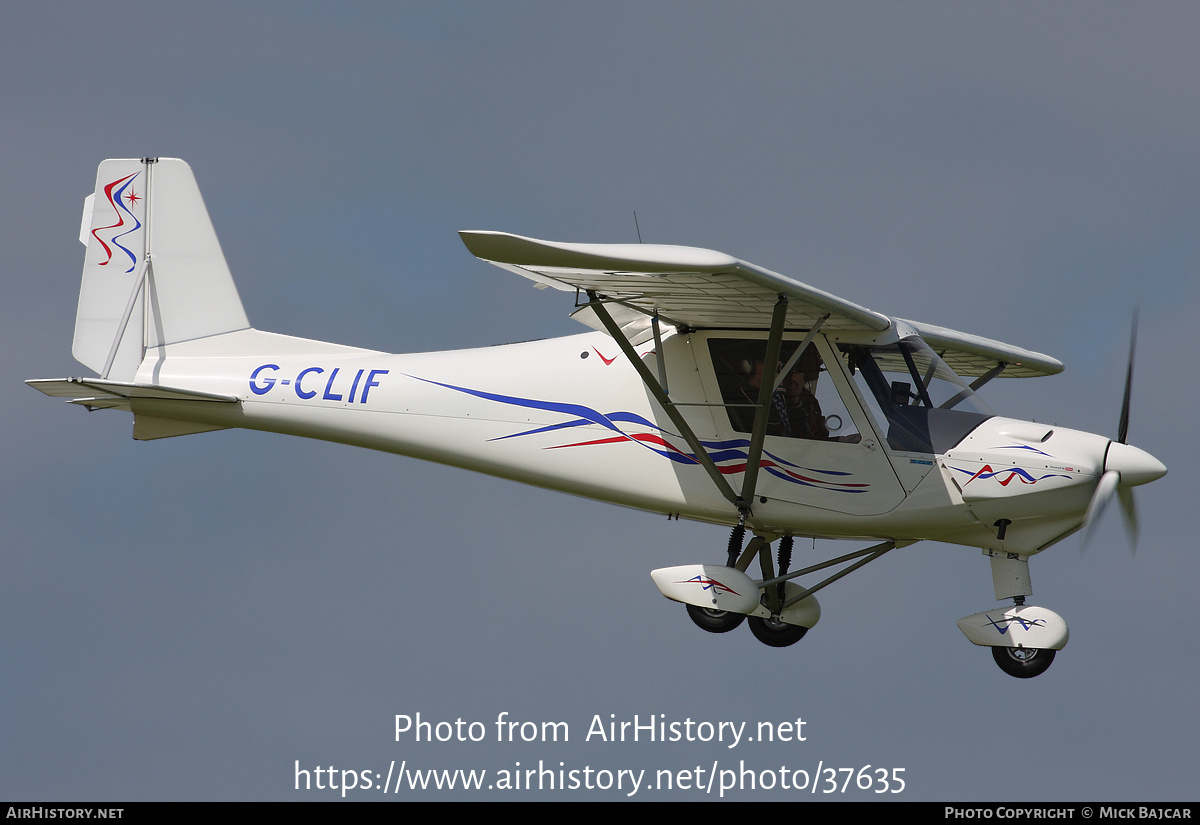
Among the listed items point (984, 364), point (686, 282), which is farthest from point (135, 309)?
point (984, 364)

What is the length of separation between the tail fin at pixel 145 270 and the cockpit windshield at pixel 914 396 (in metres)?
6.39

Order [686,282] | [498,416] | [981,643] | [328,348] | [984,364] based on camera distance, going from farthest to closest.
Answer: [984,364]
[328,348]
[498,416]
[981,643]
[686,282]

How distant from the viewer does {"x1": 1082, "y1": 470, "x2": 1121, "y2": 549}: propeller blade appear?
11977 mm

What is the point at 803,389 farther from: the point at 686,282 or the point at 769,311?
the point at 686,282

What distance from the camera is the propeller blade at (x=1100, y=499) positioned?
12.0 m

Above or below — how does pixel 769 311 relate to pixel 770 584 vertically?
above

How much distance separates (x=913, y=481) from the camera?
1249 centimetres

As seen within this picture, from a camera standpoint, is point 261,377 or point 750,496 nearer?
point 750,496

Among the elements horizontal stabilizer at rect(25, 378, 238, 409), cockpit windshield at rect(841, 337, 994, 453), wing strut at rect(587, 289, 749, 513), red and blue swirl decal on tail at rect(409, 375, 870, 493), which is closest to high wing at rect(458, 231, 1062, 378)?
A: cockpit windshield at rect(841, 337, 994, 453)

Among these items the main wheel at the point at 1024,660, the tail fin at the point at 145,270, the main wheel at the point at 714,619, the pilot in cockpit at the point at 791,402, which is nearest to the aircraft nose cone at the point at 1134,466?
the main wheel at the point at 1024,660

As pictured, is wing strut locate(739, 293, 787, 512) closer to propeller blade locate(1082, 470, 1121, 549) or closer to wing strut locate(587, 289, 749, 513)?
wing strut locate(587, 289, 749, 513)

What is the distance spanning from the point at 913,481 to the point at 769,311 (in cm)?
186

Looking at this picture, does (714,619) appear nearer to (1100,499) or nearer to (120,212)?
(1100,499)

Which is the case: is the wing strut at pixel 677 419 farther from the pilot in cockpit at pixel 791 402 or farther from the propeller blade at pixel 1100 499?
the propeller blade at pixel 1100 499
